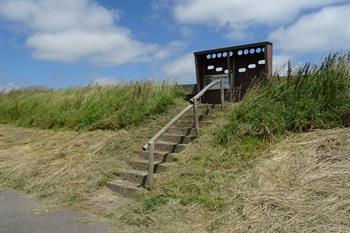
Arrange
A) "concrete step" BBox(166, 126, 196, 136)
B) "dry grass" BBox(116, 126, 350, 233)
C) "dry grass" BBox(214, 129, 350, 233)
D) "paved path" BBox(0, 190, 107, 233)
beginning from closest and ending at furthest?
1. "dry grass" BBox(214, 129, 350, 233)
2. "dry grass" BBox(116, 126, 350, 233)
3. "paved path" BBox(0, 190, 107, 233)
4. "concrete step" BBox(166, 126, 196, 136)

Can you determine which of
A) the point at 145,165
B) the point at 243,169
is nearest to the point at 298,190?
the point at 243,169

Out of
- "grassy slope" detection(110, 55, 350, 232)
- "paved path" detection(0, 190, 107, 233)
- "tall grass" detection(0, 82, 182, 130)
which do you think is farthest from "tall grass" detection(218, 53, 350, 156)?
"tall grass" detection(0, 82, 182, 130)

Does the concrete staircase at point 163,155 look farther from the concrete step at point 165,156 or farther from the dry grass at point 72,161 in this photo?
the dry grass at point 72,161

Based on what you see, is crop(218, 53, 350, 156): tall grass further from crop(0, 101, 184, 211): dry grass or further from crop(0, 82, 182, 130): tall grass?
crop(0, 82, 182, 130): tall grass

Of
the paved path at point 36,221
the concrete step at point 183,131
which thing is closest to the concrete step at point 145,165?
the concrete step at point 183,131

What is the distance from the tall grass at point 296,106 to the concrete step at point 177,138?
103cm

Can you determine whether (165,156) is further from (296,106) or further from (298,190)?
(298,190)

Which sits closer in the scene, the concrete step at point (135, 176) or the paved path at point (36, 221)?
the paved path at point (36, 221)

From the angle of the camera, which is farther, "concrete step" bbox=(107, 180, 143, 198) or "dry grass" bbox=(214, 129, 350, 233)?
"concrete step" bbox=(107, 180, 143, 198)

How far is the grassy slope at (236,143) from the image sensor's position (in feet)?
20.0

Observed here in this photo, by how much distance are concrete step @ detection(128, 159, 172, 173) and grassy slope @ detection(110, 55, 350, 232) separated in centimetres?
40

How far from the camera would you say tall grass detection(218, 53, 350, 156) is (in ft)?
24.8

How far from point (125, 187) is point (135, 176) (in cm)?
44

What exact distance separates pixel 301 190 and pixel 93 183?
442cm
